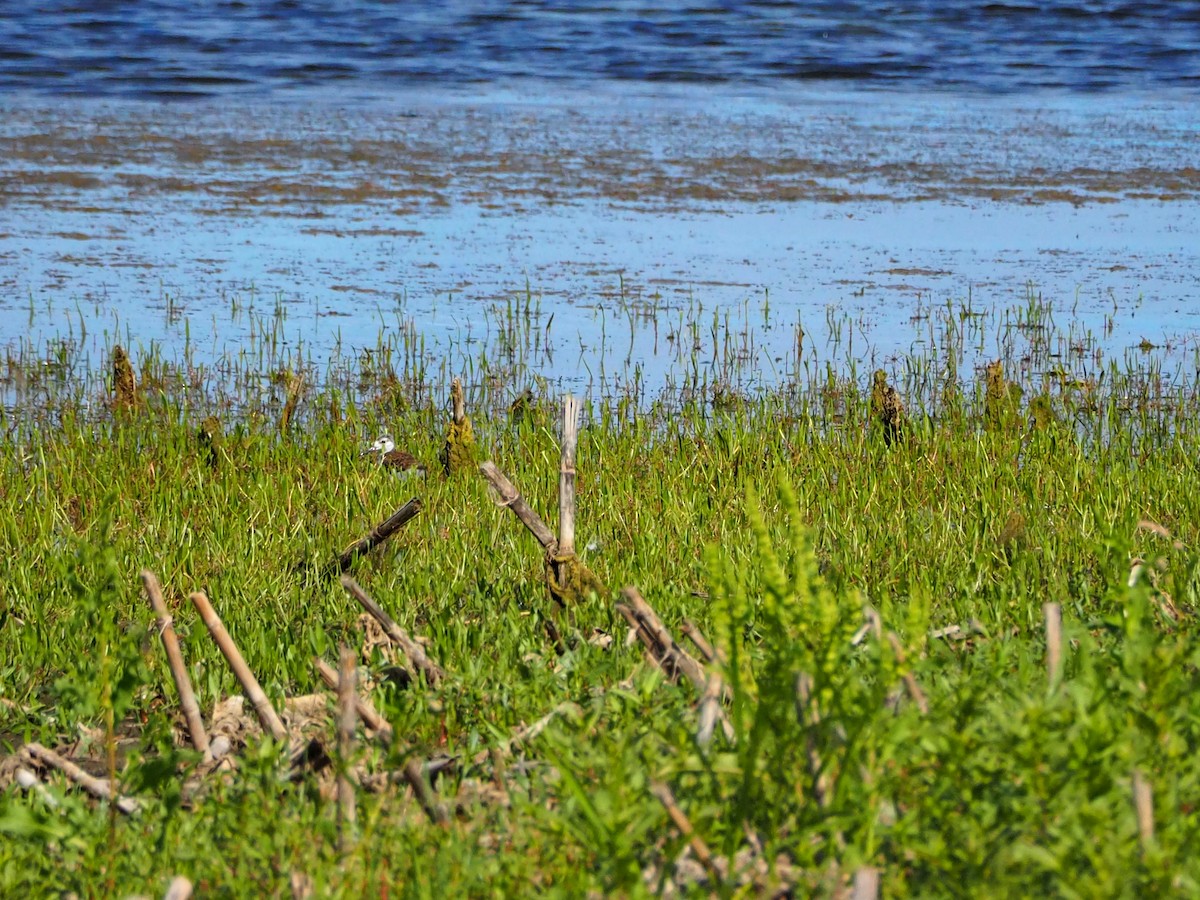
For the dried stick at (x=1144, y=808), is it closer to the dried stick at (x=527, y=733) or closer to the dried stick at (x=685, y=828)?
the dried stick at (x=685, y=828)

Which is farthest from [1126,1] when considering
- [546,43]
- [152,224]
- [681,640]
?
[681,640]

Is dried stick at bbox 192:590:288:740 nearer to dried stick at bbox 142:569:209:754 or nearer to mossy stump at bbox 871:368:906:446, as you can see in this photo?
dried stick at bbox 142:569:209:754

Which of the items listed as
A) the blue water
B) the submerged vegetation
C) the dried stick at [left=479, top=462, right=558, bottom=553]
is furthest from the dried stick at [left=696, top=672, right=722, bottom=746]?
the blue water

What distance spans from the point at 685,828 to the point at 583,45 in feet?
82.1

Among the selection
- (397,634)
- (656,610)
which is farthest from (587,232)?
(397,634)

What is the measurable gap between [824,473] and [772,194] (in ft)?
23.3

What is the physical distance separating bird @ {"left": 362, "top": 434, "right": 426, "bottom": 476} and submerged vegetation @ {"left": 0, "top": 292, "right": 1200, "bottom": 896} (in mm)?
99

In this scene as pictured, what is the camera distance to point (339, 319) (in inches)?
362

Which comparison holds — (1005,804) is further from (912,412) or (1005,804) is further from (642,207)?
(642,207)

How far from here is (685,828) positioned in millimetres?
2293

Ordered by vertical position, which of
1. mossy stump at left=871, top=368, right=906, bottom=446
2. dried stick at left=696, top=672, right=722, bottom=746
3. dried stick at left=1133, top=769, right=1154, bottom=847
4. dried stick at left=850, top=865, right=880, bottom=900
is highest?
dried stick at left=1133, top=769, right=1154, bottom=847

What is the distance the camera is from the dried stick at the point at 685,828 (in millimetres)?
2264

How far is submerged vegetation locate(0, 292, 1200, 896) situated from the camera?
2.39 m

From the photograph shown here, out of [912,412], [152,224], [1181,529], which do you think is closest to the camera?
[1181,529]
